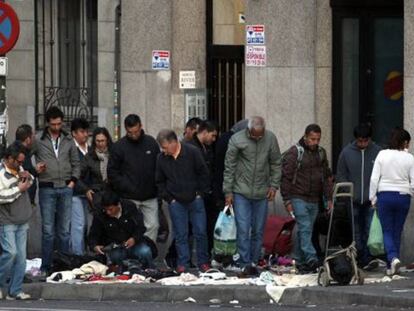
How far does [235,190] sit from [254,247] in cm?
70

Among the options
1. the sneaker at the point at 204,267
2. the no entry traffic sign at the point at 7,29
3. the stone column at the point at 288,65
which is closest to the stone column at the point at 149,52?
the stone column at the point at 288,65

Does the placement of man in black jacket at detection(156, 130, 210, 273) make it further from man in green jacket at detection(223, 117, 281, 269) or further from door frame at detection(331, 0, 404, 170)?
door frame at detection(331, 0, 404, 170)

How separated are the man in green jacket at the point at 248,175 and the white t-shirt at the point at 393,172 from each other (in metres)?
1.15

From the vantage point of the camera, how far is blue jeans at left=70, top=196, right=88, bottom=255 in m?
18.2

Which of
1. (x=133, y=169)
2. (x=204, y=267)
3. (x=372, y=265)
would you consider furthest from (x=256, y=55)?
(x=372, y=265)

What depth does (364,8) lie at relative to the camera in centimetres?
2084

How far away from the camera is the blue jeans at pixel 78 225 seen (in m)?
18.2

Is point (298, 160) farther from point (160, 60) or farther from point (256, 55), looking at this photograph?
point (160, 60)

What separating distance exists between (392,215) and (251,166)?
1650 millimetres

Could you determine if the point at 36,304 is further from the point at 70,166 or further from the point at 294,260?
the point at 294,260

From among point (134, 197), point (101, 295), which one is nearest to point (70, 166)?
point (134, 197)

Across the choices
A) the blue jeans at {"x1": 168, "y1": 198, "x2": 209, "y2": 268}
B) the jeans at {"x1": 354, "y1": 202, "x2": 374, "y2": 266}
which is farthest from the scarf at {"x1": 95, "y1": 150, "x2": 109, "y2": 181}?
the jeans at {"x1": 354, "y1": 202, "x2": 374, "y2": 266}

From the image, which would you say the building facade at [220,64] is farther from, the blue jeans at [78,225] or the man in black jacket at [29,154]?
the man in black jacket at [29,154]

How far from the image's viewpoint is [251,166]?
57.4 feet
